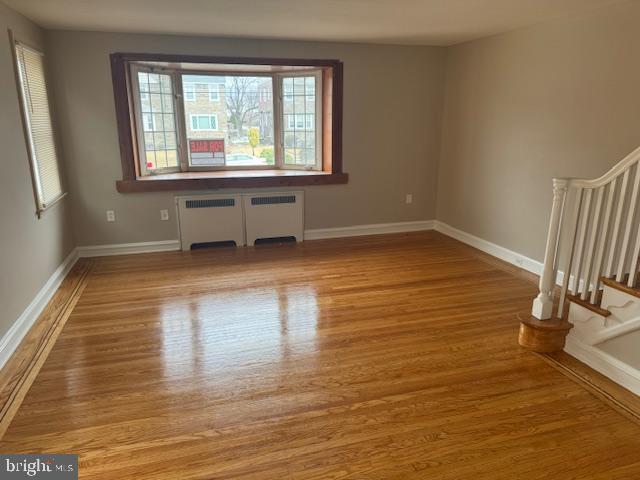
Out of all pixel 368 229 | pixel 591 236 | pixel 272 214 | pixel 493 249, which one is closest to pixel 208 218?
pixel 272 214

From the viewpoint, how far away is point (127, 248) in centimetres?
486

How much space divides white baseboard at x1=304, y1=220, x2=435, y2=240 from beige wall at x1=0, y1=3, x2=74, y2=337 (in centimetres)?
A: 284

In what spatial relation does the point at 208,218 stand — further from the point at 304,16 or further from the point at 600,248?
the point at 600,248

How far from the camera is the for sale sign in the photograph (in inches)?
209

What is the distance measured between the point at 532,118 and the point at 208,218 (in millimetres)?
3476

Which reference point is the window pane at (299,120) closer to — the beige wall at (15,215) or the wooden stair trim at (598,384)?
the beige wall at (15,215)

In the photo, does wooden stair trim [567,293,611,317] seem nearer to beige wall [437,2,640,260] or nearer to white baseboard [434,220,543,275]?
beige wall [437,2,640,260]

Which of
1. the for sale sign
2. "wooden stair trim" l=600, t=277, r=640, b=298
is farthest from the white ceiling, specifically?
"wooden stair trim" l=600, t=277, r=640, b=298

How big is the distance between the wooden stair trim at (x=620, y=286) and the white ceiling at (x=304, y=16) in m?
2.04

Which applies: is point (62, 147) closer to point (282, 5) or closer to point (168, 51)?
point (168, 51)

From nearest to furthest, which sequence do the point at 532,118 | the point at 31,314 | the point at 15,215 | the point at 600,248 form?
the point at 600,248 → the point at 15,215 → the point at 31,314 → the point at 532,118

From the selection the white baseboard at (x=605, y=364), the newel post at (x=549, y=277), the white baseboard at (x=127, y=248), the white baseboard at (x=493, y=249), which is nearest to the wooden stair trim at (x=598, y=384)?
the white baseboard at (x=605, y=364)

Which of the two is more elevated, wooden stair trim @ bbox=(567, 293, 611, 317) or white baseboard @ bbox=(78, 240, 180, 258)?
wooden stair trim @ bbox=(567, 293, 611, 317)

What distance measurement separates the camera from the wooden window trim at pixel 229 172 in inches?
175
